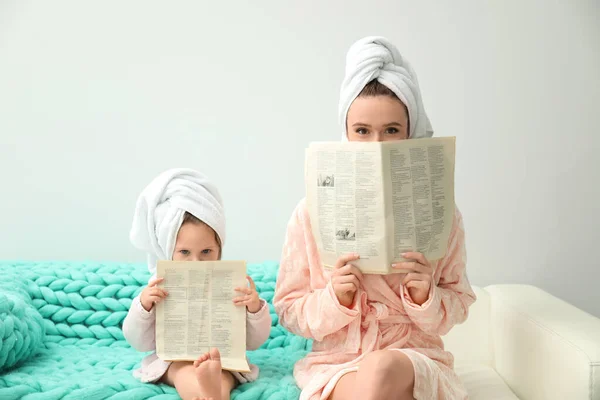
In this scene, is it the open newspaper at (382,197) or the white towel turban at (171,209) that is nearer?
the open newspaper at (382,197)

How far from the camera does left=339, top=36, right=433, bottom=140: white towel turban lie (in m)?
1.47

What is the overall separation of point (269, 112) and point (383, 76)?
709 millimetres

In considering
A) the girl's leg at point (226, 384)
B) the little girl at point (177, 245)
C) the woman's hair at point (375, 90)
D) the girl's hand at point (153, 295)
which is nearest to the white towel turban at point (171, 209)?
the little girl at point (177, 245)

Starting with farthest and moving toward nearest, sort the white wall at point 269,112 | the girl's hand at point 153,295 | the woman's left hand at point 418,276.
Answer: the white wall at point 269,112 < the girl's hand at point 153,295 < the woman's left hand at point 418,276

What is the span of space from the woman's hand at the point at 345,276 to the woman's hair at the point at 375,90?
1.17 ft

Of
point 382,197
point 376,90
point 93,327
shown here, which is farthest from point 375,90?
point 93,327

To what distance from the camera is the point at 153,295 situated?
1.51 meters

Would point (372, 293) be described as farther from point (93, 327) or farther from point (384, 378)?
point (93, 327)

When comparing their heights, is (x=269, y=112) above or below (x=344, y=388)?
above

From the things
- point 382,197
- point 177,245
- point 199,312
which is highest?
point 382,197

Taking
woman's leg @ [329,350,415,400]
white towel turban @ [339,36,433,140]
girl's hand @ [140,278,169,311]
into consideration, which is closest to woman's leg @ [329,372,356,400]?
woman's leg @ [329,350,415,400]

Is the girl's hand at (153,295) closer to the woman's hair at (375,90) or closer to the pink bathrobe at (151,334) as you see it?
the pink bathrobe at (151,334)

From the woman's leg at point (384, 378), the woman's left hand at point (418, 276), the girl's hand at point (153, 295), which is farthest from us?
the girl's hand at point (153, 295)

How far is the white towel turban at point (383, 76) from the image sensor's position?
57.7 inches
